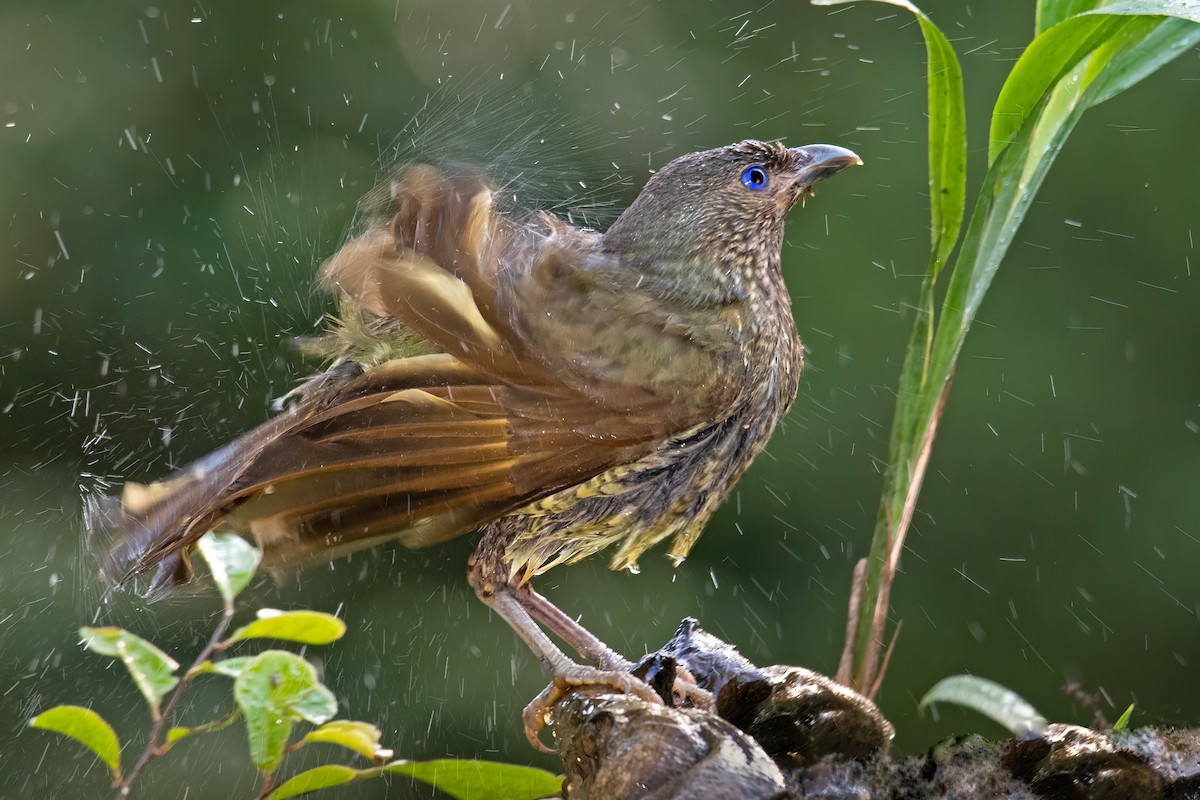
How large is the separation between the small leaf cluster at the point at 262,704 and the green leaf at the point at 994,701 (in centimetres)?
65

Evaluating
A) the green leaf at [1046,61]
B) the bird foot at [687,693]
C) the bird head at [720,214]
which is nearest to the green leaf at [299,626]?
the bird foot at [687,693]

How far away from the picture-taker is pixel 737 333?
235 centimetres

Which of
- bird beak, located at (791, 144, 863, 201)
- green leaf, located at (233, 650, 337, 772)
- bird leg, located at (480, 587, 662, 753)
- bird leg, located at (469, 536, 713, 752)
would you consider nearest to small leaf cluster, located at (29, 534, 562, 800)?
green leaf, located at (233, 650, 337, 772)

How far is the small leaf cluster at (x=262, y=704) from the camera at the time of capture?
142 cm

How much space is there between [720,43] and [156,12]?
169 centimetres

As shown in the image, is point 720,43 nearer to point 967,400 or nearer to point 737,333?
point 967,400

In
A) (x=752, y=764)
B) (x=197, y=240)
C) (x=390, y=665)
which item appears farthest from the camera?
(x=390, y=665)

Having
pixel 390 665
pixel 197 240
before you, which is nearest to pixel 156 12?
pixel 197 240

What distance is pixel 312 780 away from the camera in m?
1.54

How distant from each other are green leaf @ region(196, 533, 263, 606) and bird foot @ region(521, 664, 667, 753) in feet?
2.07

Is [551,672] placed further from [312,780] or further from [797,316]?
[797,316]

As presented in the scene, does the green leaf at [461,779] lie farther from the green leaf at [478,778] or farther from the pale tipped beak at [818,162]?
the pale tipped beak at [818,162]

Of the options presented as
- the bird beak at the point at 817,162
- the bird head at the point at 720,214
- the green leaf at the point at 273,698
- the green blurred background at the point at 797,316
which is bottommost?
the green blurred background at the point at 797,316

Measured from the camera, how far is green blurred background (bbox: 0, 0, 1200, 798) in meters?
3.77
